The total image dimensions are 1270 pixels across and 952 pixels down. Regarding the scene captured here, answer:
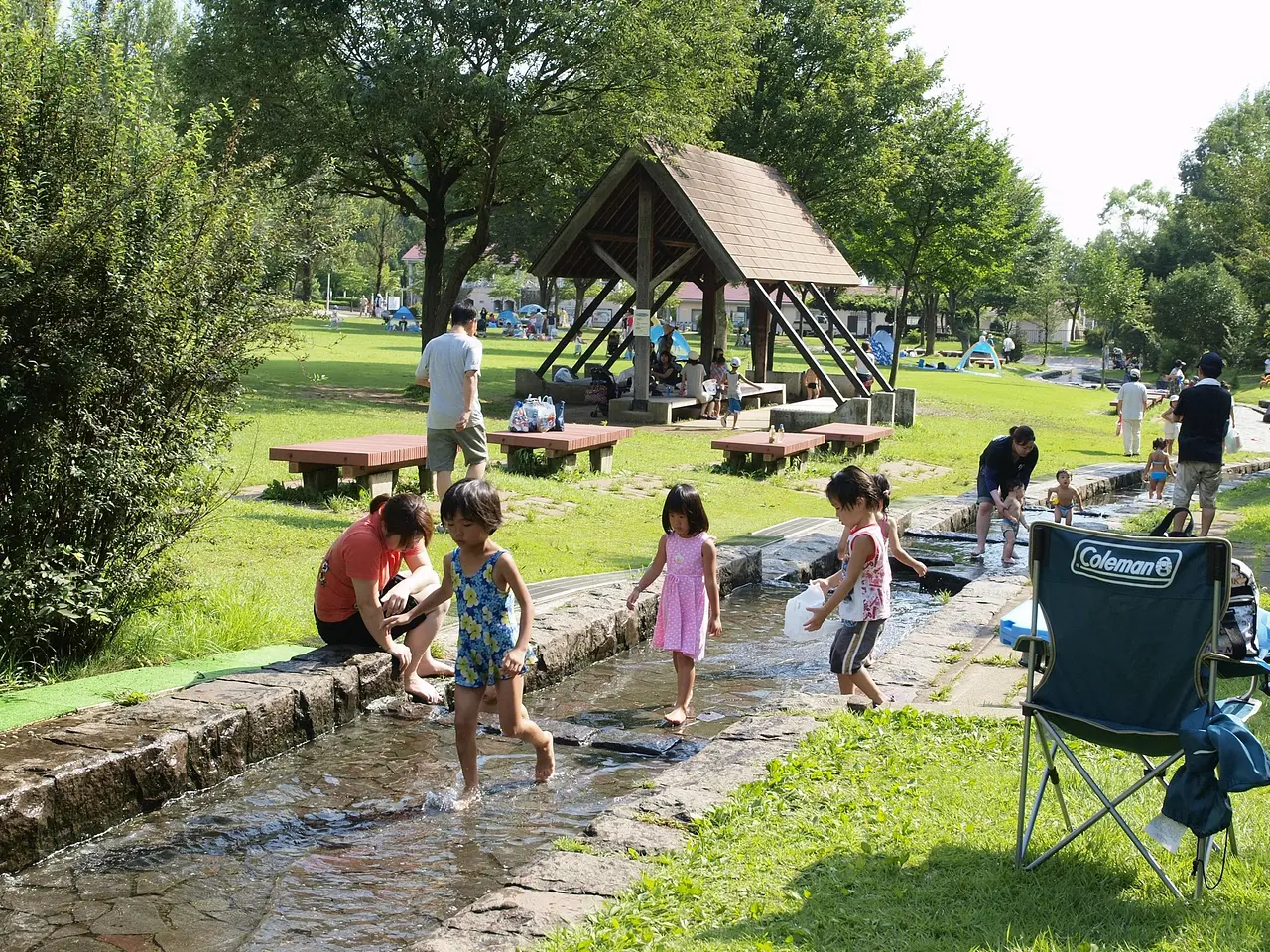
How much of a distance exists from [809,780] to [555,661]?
2.58m

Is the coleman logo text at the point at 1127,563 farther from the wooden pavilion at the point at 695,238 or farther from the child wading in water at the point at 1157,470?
the wooden pavilion at the point at 695,238

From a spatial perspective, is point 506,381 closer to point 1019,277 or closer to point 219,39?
point 219,39

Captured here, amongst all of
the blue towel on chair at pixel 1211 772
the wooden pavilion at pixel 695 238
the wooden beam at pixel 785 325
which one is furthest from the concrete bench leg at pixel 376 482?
the wooden beam at pixel 785 325

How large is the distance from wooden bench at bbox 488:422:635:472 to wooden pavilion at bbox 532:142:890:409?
6370 mm

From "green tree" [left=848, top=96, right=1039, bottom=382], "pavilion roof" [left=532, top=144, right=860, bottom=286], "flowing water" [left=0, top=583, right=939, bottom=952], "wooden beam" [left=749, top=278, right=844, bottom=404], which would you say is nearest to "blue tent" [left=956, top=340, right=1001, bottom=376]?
"green tree" [left=848, top=96, right=1039, bottom=382]

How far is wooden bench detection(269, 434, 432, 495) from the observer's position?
37.6ft

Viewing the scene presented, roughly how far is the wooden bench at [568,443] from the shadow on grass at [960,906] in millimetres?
10519

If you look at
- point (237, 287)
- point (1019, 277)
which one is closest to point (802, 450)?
point (237, 287)

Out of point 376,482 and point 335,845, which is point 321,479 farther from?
point 335,845

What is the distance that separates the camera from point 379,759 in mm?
5855

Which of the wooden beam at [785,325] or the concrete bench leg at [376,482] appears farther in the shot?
the wooden beam at [785,325]

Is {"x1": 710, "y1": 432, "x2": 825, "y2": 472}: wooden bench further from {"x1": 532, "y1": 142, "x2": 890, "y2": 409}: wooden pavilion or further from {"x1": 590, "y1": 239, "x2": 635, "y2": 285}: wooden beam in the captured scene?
{"x1": 590, "y1": 239, "x2": 635, "y2": 285}: wooden beam

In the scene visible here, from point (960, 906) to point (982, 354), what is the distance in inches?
2320

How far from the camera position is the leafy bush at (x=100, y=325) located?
5738 millimetres
